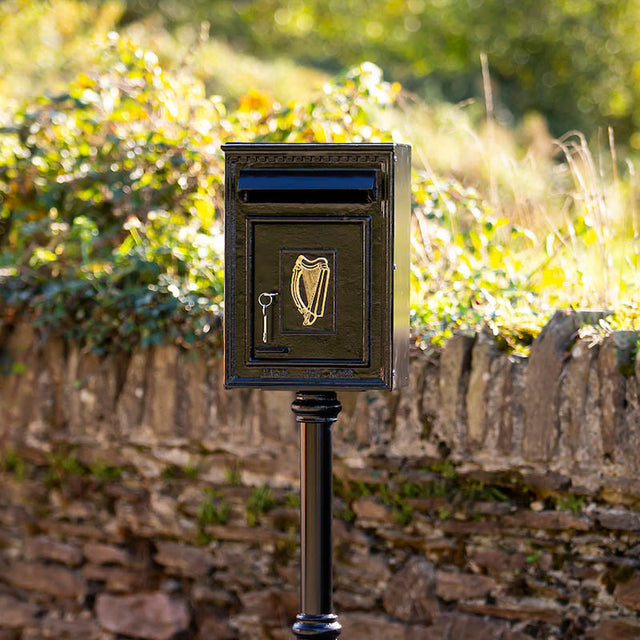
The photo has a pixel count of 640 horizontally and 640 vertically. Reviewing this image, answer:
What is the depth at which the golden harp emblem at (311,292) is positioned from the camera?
2.36 metres

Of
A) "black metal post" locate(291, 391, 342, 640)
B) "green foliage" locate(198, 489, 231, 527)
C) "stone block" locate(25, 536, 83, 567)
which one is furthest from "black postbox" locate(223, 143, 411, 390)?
"stone block" locate(25, 536, 83, 567)

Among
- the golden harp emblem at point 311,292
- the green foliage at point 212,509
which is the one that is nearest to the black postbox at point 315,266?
the golden harp emblem at point 311,292

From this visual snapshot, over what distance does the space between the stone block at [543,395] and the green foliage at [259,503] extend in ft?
3.27

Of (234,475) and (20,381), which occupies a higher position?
(20,381)

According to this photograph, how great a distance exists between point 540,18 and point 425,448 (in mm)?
9718

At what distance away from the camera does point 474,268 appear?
371 centimetres

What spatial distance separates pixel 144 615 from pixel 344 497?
0.97 m

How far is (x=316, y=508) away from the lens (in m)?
2.46

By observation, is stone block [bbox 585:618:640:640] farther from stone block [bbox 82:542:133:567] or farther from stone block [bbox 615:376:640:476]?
stone block [bbox 82:542:133:567]

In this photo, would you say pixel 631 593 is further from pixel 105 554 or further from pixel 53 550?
pixel 53 550

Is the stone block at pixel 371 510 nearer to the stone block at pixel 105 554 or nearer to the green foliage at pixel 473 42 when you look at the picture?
the stone block at pixel 105 554

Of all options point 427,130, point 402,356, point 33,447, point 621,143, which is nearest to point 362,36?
point 621,143

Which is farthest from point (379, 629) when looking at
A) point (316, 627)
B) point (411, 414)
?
point (316, 627)

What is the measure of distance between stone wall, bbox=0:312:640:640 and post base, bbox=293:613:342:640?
3.02ft
